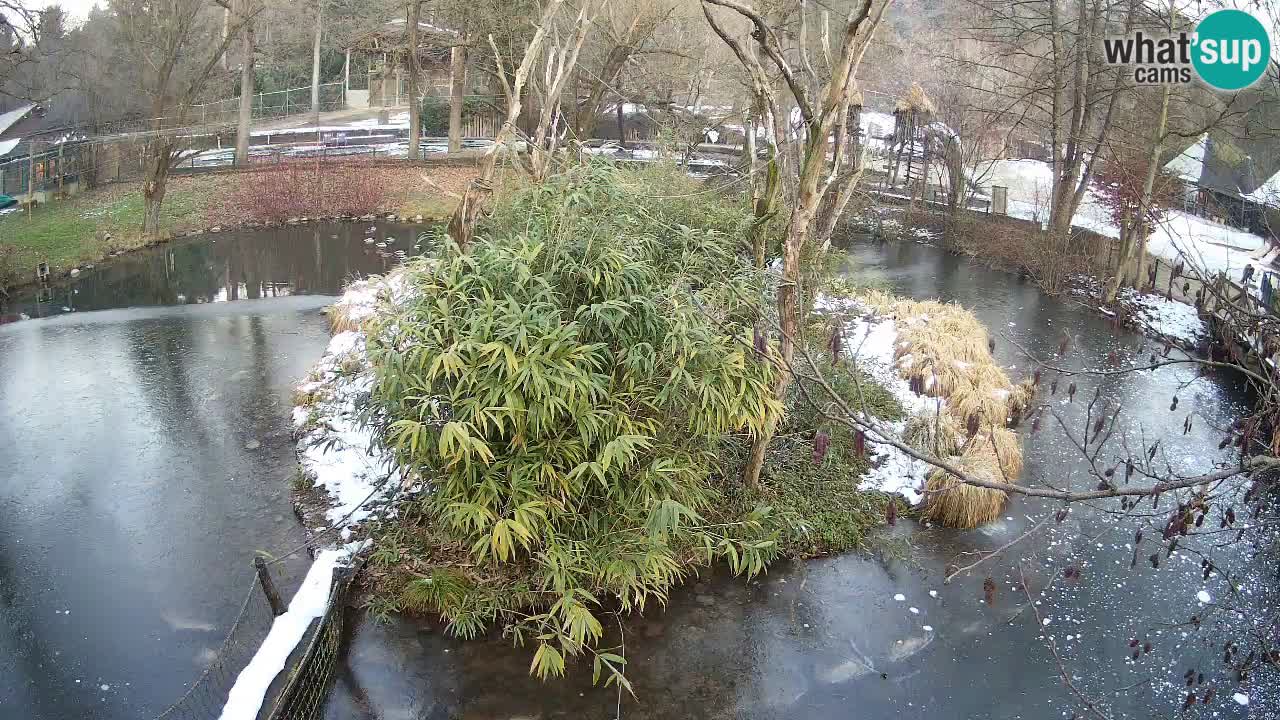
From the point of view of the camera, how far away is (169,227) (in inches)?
690

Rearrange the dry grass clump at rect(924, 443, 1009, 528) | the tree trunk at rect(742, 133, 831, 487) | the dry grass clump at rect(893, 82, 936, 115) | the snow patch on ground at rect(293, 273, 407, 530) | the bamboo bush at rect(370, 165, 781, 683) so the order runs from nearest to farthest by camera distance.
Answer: the bamboo bush at rect(370, 165, 781, 683) < the tree trunk at rect(742, 133, 831, 487) < the snow patch on ground at rect(293, 273, 407, 530) < the dry grass clump at rect(924, 443, 1009, 528) < the dry grass clump at rect(893, 82, 936, 115)

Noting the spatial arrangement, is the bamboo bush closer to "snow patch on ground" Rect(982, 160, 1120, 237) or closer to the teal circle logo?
the teal circle logo

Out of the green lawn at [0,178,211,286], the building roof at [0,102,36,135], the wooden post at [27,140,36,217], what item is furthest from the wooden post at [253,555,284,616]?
the building roof at [0,102,36,135]

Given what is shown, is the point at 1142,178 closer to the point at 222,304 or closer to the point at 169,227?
the point at 222,304

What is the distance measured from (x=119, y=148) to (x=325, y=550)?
16468 millimetres

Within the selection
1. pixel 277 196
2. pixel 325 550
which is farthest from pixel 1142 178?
pixel 277 196

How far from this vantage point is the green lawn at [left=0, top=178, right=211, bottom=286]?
14.8m

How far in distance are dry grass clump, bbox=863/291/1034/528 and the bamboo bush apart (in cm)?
Result: 197

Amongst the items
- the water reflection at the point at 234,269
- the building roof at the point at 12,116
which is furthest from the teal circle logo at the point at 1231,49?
the building roof at the point at 12,116

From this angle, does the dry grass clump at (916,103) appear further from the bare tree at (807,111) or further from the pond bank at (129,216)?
the bare tree at (807,111)

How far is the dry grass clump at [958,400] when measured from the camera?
7754 millimetres

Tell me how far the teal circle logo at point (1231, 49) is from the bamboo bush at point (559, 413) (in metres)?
4.29

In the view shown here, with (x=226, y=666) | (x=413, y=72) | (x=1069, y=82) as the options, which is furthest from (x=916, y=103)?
(x=226, y=666)

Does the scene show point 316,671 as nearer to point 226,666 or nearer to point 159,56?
point 226,666
